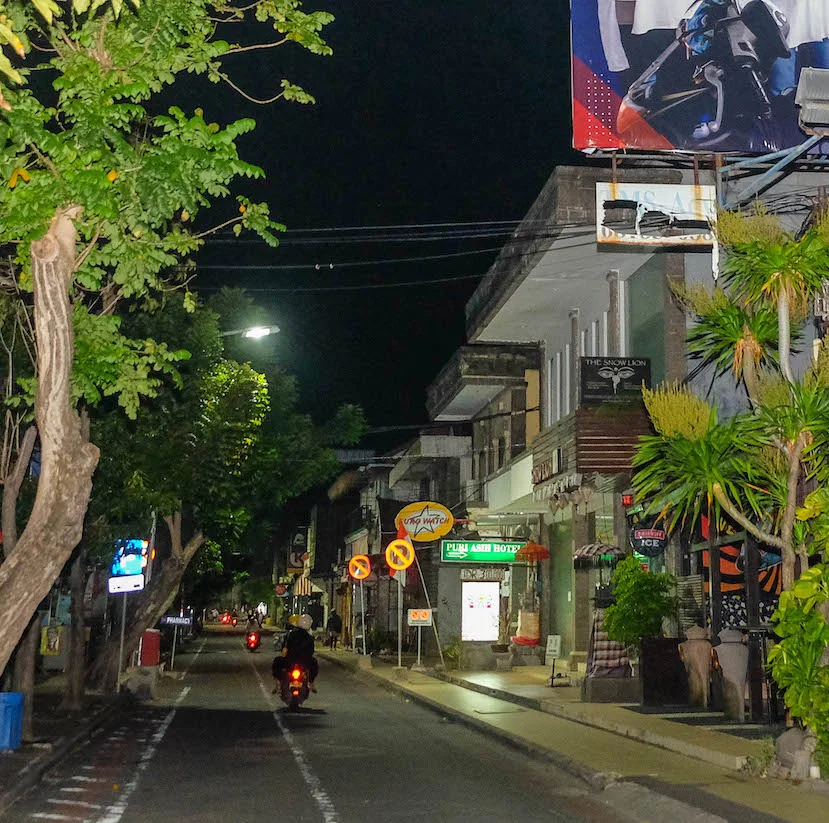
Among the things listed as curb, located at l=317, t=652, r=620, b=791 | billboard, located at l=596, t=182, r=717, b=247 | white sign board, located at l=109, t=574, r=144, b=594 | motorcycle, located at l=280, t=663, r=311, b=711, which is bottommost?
curb, located at l=317, t=652, r=620, b=791

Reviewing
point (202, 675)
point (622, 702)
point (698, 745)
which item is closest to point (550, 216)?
point (622, 702)

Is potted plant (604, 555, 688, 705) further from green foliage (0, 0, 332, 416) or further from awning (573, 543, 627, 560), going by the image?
green foliage (0, 0, 332, 416)

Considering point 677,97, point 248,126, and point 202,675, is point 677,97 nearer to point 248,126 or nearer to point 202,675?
point 248,126

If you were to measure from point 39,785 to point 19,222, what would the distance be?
22.1 feet

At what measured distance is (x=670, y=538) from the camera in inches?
904

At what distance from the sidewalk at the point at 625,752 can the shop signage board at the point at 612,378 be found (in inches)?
230

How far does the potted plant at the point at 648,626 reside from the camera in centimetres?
2016

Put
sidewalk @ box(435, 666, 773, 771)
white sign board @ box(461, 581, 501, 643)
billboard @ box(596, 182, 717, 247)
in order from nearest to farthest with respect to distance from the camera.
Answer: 1. sidewalk @ box(435, 666, 773, 771)
2. billboard @ box(596, 182, 717, 247)
3. white sign board @ box(461, 581, 501, 643)

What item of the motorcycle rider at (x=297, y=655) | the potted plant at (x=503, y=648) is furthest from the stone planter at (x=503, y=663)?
the motorcycle rider at (x=297, y=655)

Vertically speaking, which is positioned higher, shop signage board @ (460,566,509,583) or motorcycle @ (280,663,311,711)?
shop signage board @ (460,566,509,583)

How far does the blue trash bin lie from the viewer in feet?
48.9

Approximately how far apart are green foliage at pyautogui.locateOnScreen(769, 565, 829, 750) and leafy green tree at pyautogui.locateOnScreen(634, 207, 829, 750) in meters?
0.01

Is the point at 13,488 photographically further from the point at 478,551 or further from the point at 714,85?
the point at 478,551

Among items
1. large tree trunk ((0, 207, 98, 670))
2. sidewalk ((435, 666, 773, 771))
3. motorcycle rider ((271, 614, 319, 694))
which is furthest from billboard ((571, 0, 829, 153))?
large tree trunk ((0, 207, 98, 670))
